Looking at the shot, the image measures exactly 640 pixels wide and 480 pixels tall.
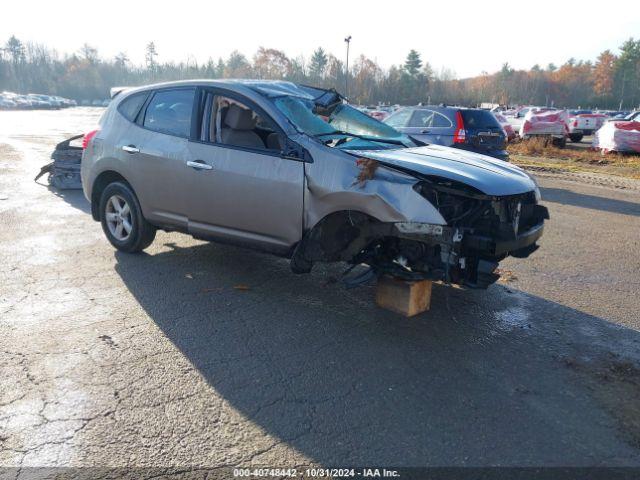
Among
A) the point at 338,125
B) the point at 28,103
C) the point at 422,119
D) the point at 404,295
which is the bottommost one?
the point at 404,295

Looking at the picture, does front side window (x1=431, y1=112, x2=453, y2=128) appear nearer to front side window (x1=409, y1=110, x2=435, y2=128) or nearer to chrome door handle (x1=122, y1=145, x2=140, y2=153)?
front side window (x1=409, y1=110, x2=435, y2=128)

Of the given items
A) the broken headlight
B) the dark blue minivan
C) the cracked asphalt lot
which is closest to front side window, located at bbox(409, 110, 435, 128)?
the dark blue minivan

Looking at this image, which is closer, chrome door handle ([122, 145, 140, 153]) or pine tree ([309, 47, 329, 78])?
chrome door handle ([122, 145, 140, 153])

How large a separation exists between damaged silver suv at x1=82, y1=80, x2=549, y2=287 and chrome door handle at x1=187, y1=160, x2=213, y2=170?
0.04 ft

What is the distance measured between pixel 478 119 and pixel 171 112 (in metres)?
7.92

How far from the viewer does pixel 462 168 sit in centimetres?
438

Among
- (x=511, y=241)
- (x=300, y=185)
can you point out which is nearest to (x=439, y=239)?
(x=511, y=241)

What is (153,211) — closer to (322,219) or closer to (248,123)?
(248,123)

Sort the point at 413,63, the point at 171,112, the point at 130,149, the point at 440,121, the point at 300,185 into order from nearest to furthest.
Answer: the point at 300,185, the point at 171,112, the point at 130,149, the point at 440,121, the point at 413,63

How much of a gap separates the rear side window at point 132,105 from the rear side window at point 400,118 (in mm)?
7447

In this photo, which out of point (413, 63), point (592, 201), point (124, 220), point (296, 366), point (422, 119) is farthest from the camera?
point (413, 63)

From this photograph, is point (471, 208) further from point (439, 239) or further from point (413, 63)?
point (413, 63)

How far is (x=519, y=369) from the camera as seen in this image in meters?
3.74

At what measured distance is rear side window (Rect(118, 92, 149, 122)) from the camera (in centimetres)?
588
